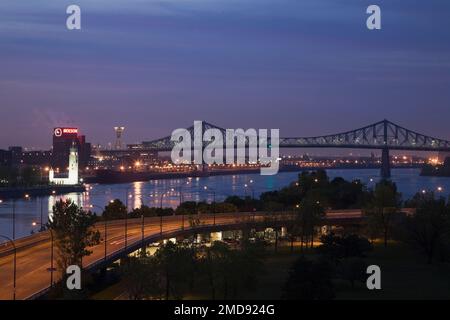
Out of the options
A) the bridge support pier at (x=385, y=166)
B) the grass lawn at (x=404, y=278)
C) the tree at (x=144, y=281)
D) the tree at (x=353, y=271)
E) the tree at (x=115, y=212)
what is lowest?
the grass lawn at (x=404, y=278)

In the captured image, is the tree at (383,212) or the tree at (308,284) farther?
the tree at (383,212)

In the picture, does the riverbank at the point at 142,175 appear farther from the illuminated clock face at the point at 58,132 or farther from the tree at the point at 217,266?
the tree at the point at 217,266

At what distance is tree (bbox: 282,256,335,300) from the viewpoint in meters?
9.95

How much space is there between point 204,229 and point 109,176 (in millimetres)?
46885

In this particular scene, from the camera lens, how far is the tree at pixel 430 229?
622 inches

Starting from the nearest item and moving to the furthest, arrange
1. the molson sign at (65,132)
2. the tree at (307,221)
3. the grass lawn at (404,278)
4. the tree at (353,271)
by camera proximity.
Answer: the grass lawn at (404,278), the tree at (353,271), the tree at (307,221), the molson sign at (65,132)

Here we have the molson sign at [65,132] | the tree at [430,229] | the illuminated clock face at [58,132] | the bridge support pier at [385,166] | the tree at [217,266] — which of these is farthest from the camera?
the illuminated clock face at [58,132]

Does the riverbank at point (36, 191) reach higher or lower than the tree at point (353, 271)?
higher

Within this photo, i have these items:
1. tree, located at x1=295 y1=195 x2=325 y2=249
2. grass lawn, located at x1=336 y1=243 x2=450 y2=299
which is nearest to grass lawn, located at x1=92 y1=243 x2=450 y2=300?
grass lawn, located at x1=336 y1=243 x2=450 y2=299

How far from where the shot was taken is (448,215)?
16.8 metres

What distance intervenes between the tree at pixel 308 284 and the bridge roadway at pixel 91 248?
3.23 meters

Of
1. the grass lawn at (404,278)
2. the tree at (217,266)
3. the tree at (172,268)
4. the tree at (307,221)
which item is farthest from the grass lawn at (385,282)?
the tree at (307,221)

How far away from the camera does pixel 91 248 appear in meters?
14.2

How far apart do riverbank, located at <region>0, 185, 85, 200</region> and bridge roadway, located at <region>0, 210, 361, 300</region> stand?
23.0 metres
